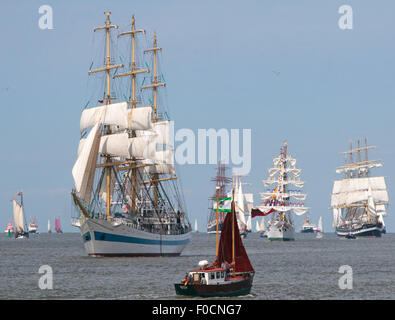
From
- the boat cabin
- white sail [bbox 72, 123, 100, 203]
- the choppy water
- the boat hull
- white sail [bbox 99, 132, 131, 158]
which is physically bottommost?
the choppy water

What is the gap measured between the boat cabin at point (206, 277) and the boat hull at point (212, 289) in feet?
1.08

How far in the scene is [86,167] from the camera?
314ft

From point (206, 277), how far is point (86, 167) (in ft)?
159

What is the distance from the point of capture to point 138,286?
60844 millimetres

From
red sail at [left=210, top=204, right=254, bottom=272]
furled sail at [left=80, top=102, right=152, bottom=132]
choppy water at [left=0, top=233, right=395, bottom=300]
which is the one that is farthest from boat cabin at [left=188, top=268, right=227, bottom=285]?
furled sail at [left=80, top=102, right=152, bottom=132]

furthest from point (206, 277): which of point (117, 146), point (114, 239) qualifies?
point (117, 146)

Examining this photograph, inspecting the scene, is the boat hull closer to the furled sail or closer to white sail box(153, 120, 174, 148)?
Answer: the furled sail

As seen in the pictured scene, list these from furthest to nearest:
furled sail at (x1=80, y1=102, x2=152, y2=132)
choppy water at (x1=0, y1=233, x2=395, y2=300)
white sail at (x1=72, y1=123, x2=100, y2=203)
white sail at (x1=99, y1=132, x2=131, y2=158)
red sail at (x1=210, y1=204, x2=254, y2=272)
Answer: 1. white sail at (x1=99, y1=132, x2=131, y2=158)
2. furled sail at (x1=80, y1=102, x2=152, y2=132)
3. white sail at (x1=72, y1=123, x2=100, y2=203)
4. choppy water at (x1=0, y1=233, x2=395, y2=300)
5. red sail at (x1=210, y1=204, x2=254, y2=272)

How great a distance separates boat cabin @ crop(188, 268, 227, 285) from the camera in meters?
49.7

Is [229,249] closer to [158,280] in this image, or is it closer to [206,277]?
[206,277]

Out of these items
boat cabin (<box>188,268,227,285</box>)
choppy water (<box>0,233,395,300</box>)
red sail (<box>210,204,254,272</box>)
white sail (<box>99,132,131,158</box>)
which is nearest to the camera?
boat cabin (<box>188,268,227,285</box>)

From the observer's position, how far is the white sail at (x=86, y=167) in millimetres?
94688

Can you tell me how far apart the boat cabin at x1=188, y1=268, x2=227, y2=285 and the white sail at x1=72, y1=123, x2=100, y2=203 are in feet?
153
